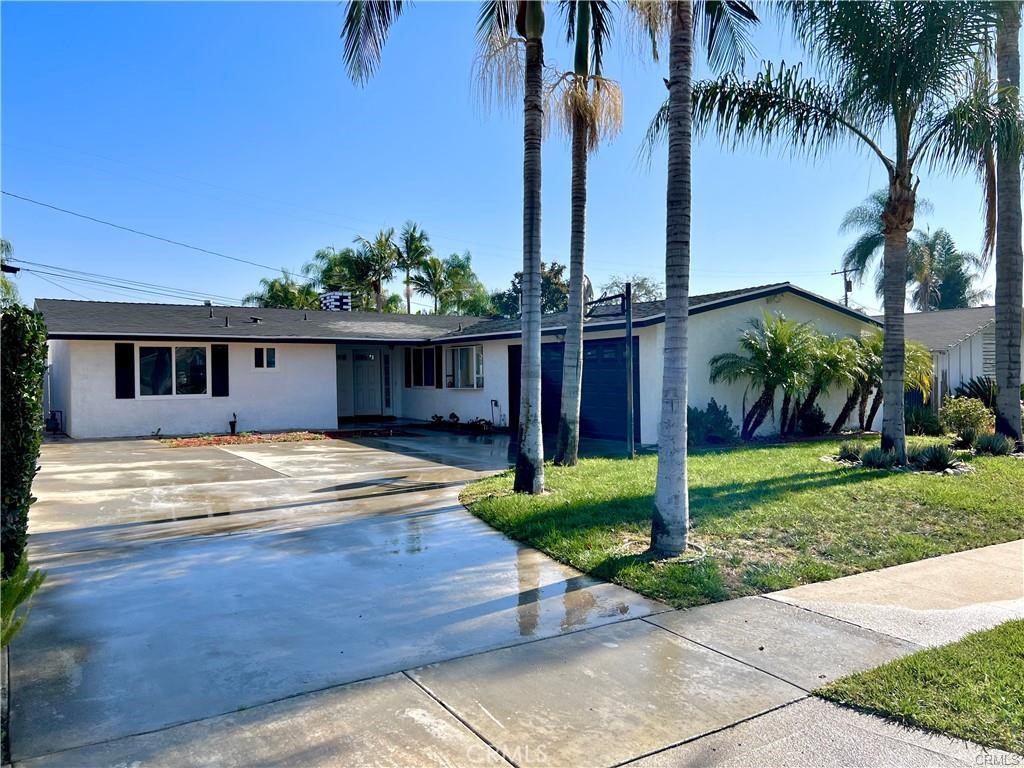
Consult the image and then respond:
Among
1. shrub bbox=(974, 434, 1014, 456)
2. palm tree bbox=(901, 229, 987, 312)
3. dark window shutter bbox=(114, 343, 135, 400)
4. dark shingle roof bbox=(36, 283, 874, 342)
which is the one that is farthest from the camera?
palm tree bbox=(901, 229, 987, 312)

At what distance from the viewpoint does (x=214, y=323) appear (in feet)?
63.0

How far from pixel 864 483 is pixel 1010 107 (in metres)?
6.17

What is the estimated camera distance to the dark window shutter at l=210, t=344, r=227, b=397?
60.3 ft

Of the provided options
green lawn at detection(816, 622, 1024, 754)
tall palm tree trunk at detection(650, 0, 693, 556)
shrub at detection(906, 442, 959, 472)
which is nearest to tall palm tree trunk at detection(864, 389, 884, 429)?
shrub at detection(906, 442, 959, 472)

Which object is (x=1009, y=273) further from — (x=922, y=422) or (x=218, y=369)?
(x=218, y=369)

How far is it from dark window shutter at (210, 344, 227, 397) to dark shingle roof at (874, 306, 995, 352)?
18395 millimetres

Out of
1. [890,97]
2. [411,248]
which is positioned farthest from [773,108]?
[411,248]

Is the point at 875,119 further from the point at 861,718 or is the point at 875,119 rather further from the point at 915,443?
the point at 861,718

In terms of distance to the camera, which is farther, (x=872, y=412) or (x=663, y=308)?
(x=872, y=412)

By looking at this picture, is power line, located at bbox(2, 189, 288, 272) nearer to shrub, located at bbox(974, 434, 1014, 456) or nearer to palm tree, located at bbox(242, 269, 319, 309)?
palm tree, located at bbox(242, 269, 319, 309)

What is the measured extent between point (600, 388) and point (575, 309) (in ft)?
17.3

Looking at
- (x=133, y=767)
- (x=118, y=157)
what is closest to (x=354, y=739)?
(x=133, y=767)

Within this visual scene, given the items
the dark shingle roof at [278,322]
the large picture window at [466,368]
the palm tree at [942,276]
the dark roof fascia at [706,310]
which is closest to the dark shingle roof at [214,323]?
the dark shingle roof at [278,322]

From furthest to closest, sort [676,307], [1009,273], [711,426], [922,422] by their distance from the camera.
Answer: [922,422]
[711,426]
[1009,273]
[676,307]
